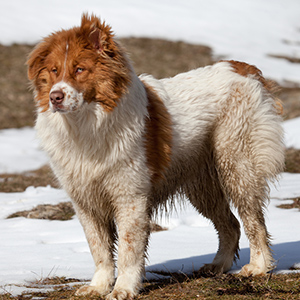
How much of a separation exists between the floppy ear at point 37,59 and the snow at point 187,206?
33.4 inches

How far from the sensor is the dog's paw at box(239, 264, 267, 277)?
4504 millimetres

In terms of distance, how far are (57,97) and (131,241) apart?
132 centimetres

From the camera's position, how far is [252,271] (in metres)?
4.54

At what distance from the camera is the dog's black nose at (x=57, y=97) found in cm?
367

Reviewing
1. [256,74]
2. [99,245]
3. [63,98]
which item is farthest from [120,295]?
[256,74]

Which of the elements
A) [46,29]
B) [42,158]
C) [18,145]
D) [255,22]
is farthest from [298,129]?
[255,22]

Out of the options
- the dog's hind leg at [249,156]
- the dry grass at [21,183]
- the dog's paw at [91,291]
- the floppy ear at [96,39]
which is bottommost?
the dry grass at [21,183]

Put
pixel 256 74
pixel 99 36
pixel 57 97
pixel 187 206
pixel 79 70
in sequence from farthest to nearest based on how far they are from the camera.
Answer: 1. pixel 187 206
2. pixel 256 74
3. pixel 99 36
4. pixel 79 70
5. pixel 57 97

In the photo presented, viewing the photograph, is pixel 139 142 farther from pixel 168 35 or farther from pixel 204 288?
pixel 168 35

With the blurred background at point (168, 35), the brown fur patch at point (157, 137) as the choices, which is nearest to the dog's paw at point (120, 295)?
the brown fur patch at point (157, 137)

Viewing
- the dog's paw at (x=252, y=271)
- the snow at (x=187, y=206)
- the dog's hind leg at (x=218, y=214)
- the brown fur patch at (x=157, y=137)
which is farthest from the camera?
the snow at (x=187, y=206)

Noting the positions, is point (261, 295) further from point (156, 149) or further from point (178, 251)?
point (178, 251)

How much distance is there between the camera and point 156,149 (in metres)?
4.32

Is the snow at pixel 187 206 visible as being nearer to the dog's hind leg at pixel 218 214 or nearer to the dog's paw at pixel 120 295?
the dog's hind leg at pixel 218 214
